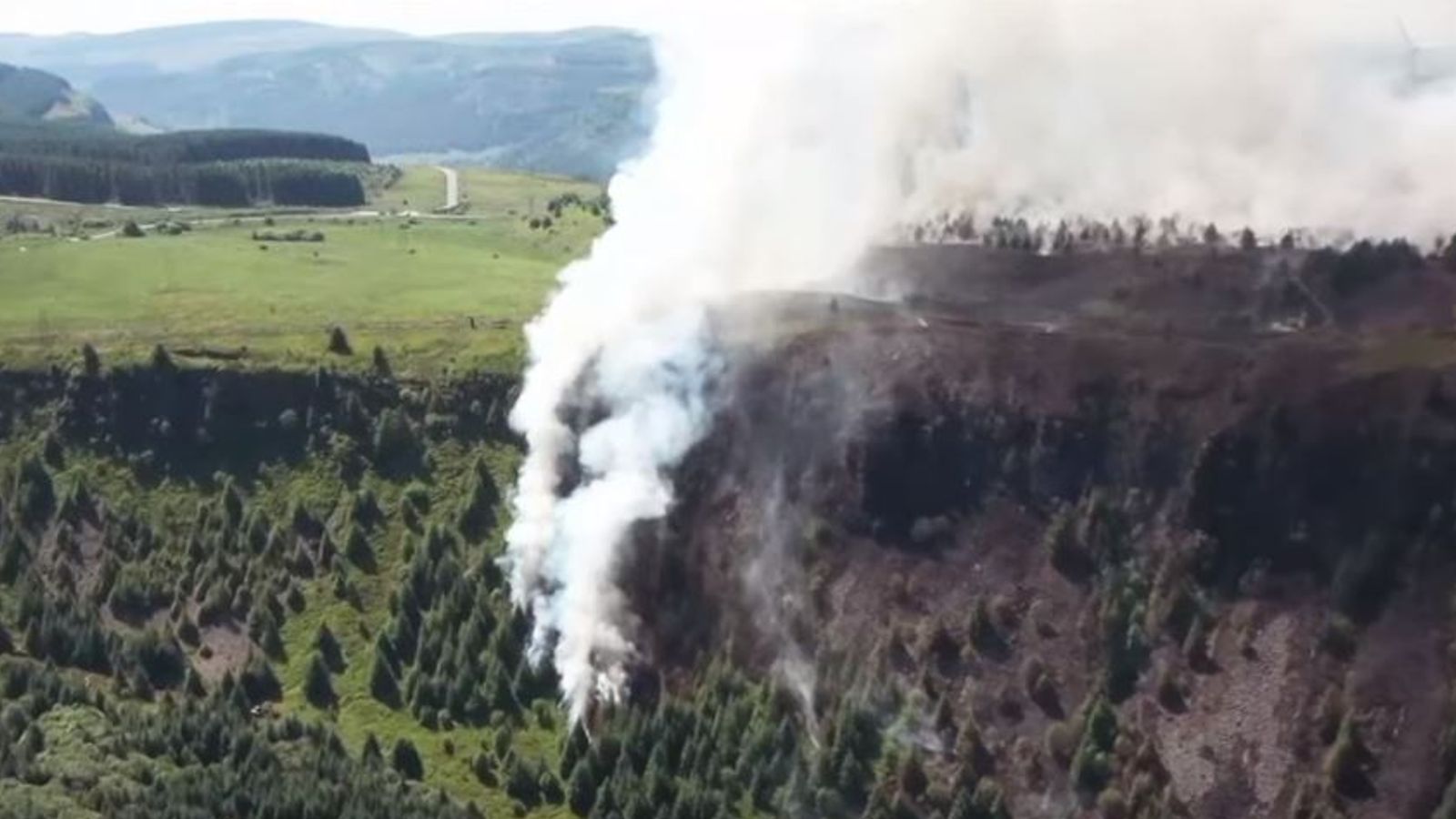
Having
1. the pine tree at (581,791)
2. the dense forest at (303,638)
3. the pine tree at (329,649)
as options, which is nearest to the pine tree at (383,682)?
the dense forest at (303,638)

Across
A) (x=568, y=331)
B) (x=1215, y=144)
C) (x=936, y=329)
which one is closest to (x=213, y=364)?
(x=568, y=331)

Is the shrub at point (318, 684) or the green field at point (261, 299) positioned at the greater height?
the green field at point (261, 299)

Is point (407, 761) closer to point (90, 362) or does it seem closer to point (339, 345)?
point (339, 345)

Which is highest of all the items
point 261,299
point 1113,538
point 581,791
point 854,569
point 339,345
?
point 339,345

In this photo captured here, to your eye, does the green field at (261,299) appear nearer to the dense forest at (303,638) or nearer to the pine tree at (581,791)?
the dense forest at (303,638)

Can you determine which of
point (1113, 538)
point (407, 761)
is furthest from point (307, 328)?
point (1113, 538)

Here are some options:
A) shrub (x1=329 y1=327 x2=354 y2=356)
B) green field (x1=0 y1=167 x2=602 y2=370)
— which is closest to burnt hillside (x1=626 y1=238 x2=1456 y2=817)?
green field (x1=0 y1=167 x2=602 y2=370)

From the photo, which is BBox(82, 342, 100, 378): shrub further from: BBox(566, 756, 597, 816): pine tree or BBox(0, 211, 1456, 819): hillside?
BBox(566, 756, 597, 816): pine tree

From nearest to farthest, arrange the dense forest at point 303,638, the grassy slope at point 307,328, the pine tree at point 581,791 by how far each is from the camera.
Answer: the dense forest at point 303,638 → the pine tree at point 581,791 → the grassy slope at point 307,328

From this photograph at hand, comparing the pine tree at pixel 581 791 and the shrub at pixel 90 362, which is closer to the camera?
the pine tree at pixel 581 791
